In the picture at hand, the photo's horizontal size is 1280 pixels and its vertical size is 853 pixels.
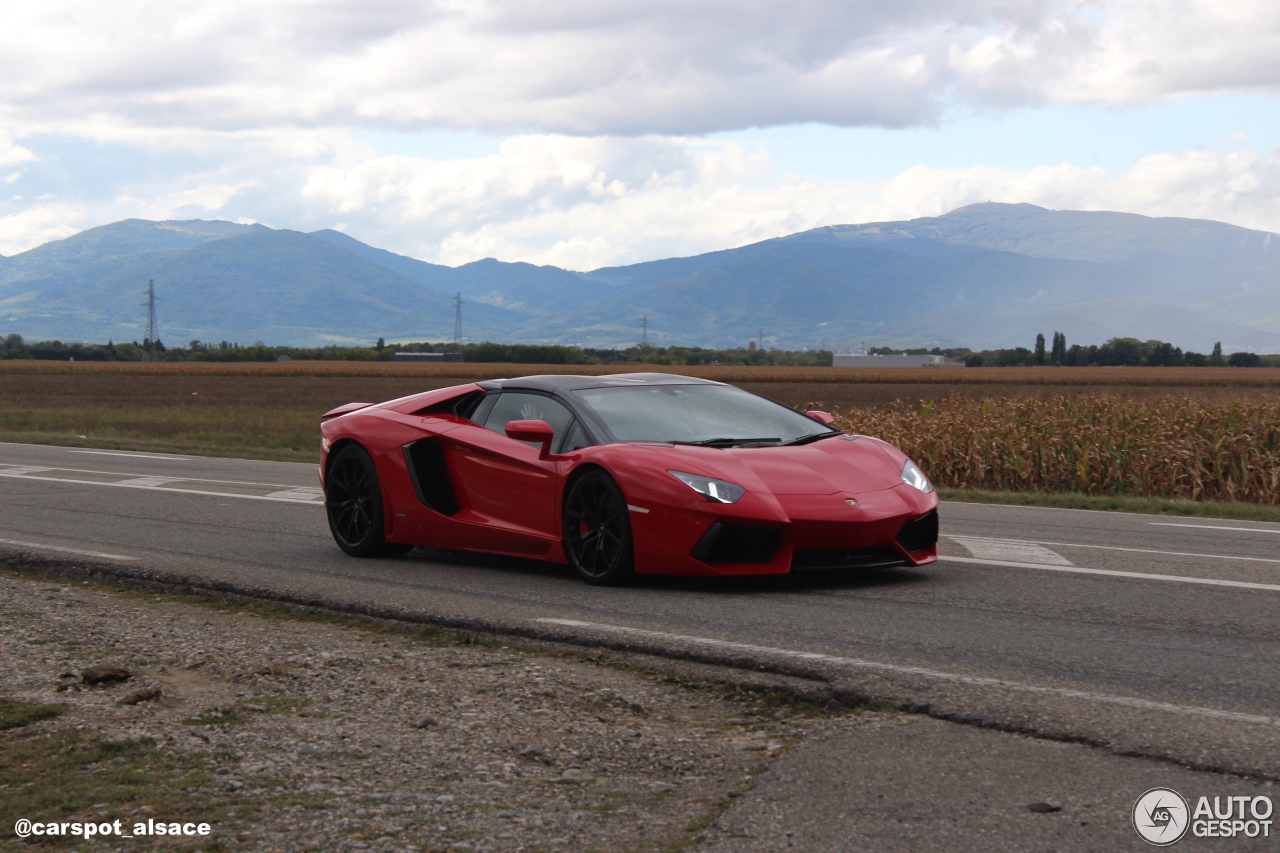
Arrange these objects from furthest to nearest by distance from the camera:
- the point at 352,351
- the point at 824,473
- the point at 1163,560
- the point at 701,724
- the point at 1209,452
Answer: the point at 352,351 < the point at 1209,452 < the point at 1163,560 < the point at 824,473 < the point at 701,724

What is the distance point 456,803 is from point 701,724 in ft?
3.80

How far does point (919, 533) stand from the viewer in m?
7.21

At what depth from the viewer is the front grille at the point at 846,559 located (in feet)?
22.4

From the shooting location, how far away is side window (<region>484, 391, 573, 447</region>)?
25.6 ft

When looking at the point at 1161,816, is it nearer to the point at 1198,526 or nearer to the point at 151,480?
the point at 1198,526

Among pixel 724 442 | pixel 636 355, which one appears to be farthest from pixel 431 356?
pixel 724 442

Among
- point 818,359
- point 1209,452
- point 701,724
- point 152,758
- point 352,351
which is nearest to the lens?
point 152,758

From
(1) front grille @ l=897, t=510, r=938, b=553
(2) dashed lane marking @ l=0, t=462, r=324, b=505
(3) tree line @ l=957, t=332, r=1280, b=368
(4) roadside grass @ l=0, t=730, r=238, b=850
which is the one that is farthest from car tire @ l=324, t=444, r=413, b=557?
(3) tree line @ l=957, t=332, r=1280, b=368

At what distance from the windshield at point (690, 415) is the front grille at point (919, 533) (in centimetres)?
99

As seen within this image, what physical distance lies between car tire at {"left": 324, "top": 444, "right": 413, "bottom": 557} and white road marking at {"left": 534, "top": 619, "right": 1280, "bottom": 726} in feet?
9.29

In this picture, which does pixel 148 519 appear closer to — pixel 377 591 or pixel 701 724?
pixel 377 591

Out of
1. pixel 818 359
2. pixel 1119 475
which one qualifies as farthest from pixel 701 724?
pixel 818 359

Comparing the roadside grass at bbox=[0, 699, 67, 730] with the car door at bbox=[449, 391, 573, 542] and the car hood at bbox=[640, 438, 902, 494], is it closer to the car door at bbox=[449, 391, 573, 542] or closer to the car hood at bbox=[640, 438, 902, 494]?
the car door at bbox=[449, 391, 573, 542]

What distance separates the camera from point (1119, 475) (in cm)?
1519
